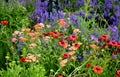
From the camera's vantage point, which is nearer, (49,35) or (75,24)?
(49,35)

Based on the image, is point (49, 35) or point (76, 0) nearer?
point (49, 35)

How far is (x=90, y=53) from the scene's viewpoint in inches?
161

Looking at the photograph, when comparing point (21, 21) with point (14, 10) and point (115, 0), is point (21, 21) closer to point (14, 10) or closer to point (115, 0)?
point (14, 10)

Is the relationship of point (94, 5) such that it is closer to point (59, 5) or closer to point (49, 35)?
point (59, 5)

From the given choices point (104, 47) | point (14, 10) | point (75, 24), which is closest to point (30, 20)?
point (14, 10)

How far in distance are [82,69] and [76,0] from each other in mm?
2635

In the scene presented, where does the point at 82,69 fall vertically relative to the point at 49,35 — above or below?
below

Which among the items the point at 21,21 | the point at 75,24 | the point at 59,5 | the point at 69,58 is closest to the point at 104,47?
the point at 69,58

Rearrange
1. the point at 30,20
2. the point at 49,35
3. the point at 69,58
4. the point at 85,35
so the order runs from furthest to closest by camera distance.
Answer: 1. the point at 30,20
2. the point at 85,35
3. the point at 49,35
4. the point at 69,58

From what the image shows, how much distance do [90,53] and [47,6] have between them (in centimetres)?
246

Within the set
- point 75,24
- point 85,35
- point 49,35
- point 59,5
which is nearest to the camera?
point 49,35

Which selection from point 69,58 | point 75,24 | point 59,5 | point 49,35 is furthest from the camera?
point 59,5

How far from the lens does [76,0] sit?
21.0 feet

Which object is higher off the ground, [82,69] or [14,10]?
[14,10]
